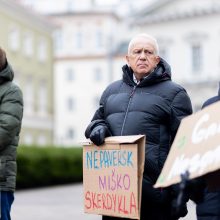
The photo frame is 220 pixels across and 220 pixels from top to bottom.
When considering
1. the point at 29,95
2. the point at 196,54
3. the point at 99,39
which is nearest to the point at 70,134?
the point at 99,39

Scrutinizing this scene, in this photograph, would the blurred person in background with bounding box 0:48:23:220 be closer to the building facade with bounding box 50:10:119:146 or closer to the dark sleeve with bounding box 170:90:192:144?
the dark sleeve with bounding box 170:90:192:144

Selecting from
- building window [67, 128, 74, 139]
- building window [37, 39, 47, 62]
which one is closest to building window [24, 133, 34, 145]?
building window [37, 39, 47, 62]

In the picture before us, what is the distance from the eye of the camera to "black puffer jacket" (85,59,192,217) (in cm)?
530

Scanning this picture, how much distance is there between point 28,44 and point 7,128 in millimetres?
46231

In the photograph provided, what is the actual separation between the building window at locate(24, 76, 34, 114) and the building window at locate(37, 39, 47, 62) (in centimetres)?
189

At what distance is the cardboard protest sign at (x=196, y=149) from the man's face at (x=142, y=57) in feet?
3.42

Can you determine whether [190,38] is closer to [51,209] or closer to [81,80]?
[81,80]

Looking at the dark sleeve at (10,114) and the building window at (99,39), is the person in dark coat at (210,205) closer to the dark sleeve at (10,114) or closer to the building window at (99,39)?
the dark sleeve at (10,114)

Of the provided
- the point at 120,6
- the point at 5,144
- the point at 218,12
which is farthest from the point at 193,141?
the point at 120,6

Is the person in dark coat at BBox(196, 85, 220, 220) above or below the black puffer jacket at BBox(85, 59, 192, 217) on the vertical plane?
below

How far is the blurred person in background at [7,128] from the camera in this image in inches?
249

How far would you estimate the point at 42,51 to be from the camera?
5453 centimetres

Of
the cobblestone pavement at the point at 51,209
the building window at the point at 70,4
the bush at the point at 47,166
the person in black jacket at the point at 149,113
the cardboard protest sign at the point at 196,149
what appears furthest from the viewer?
the building window at the point at 70,4

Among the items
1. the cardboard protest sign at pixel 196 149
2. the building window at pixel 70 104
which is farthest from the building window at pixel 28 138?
the cardboard protest sign at pixel 196 149
